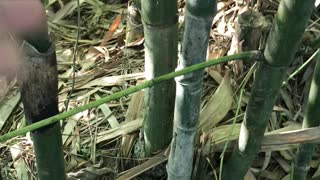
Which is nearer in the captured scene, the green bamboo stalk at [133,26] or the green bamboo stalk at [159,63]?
the green bamboo stalk at [159,63]

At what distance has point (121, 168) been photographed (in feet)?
3.99

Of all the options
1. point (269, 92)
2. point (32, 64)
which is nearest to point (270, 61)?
point (269, 92)

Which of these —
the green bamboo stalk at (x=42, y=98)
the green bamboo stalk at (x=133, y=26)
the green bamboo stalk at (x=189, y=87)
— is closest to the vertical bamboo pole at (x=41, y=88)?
the green bamboo stalk at (x=42, y=98)

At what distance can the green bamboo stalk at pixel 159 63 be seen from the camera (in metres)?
0.92

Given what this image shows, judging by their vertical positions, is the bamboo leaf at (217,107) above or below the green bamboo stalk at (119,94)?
below

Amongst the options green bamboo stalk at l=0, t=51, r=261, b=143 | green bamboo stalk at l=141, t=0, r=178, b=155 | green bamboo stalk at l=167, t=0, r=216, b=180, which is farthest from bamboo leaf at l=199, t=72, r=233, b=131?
green bamboo stalk at l=0, t=51, r=261, b=143

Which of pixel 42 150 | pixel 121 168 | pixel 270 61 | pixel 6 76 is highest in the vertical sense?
pixel 270 61

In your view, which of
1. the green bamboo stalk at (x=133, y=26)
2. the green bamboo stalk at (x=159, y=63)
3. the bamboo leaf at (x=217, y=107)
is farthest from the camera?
the green bamboo stalk at (x=133, y=26)

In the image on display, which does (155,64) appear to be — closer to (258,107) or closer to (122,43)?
(258,107)

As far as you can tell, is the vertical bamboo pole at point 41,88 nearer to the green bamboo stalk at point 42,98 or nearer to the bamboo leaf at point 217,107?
the green bamboo stalk at point 42,98

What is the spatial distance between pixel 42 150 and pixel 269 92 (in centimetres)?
34

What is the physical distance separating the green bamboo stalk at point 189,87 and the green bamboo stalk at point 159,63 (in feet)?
0.44

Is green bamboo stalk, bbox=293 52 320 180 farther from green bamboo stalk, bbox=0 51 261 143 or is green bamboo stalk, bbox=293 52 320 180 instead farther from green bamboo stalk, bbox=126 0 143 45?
green bamboo stalk, bbox=126 0 143 45

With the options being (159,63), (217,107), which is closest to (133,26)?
(217,107)
